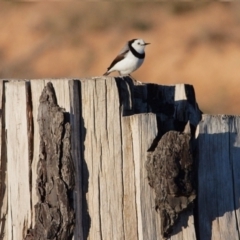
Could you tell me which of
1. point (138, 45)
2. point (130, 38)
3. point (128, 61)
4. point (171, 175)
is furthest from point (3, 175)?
point (130, 38)

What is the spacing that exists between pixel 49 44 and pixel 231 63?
7.02 m

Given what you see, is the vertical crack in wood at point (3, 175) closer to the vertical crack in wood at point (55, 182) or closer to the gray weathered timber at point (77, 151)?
the vertical crack in wood at point (55, 182)

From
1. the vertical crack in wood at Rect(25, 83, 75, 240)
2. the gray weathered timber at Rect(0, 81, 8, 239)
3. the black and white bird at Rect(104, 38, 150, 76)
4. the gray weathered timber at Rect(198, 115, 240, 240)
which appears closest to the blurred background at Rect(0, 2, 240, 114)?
the black and white bird at Rect(104, 38, 150, 76)

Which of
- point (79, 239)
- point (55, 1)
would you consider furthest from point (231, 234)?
point (55, 1)

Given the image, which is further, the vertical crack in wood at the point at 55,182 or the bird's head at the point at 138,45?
the bird's head at the point at 138,45

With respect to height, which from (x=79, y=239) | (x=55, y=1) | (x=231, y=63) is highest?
(x=55, y=1)

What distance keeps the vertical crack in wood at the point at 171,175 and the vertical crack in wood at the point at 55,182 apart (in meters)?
0.36

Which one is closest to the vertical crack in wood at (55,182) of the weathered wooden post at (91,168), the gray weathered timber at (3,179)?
the weathered wooden post at (91,168)

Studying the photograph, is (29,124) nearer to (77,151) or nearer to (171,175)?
(77,151)

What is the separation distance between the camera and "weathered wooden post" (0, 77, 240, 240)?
3.71m

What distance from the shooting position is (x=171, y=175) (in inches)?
144

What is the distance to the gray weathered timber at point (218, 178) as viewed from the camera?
12.7 ft

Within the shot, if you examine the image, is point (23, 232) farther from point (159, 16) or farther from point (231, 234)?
point (159, 16)

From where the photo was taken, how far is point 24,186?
3791 mm
